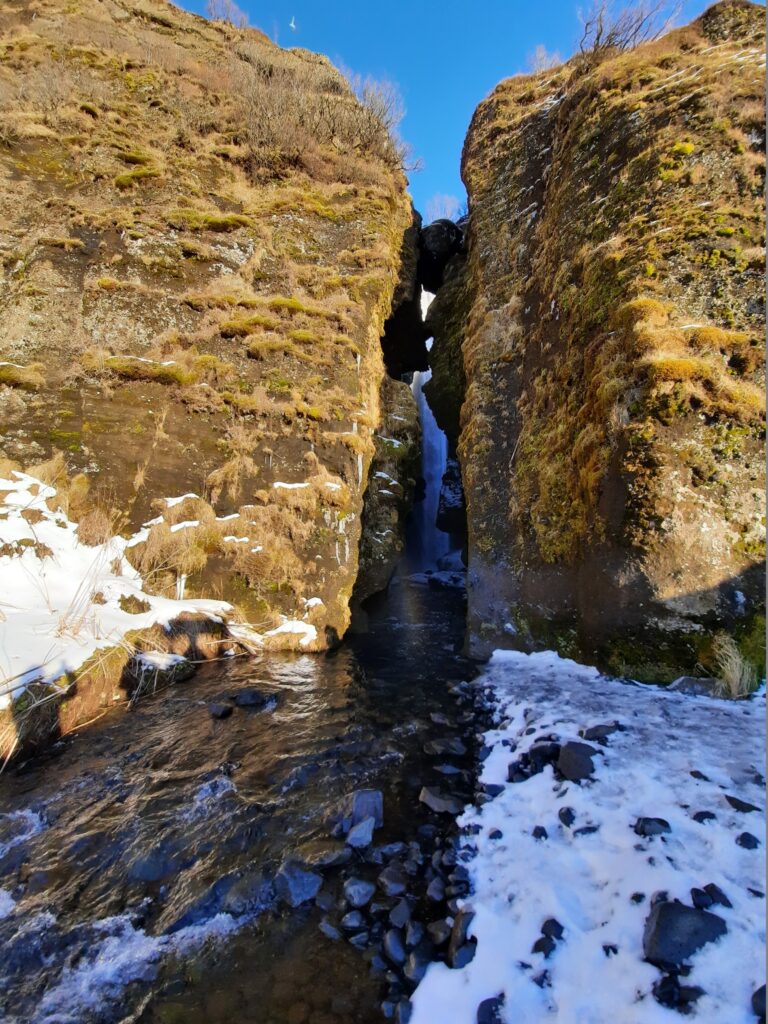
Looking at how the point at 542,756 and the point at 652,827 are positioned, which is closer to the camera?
the point at 652,827

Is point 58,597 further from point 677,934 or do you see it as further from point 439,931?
point 677,934

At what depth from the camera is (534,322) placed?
9398 mm

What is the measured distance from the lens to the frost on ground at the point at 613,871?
77.6 inches

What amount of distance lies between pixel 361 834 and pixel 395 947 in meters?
0.89

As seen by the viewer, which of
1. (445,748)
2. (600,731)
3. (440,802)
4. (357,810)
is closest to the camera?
(357,810)

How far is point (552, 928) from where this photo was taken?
2.39 m

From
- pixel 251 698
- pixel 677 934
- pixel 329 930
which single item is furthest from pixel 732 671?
pixel 251 698

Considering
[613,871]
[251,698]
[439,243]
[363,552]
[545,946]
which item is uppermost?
[439,243]

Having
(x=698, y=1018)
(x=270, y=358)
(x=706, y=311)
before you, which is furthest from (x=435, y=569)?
(x=698, y=1018)

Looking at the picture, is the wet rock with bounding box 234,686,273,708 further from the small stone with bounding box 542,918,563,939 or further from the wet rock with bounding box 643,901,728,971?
the wet rock with bounding box 643,901,728,971

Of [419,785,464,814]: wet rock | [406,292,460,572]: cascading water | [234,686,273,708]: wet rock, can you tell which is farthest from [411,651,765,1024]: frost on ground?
[406,292,460,572]: cascading water

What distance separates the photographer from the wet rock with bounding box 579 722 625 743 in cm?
404

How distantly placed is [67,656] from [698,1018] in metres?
6.06

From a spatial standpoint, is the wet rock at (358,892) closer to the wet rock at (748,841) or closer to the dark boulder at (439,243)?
the wet rock at (748,841)
